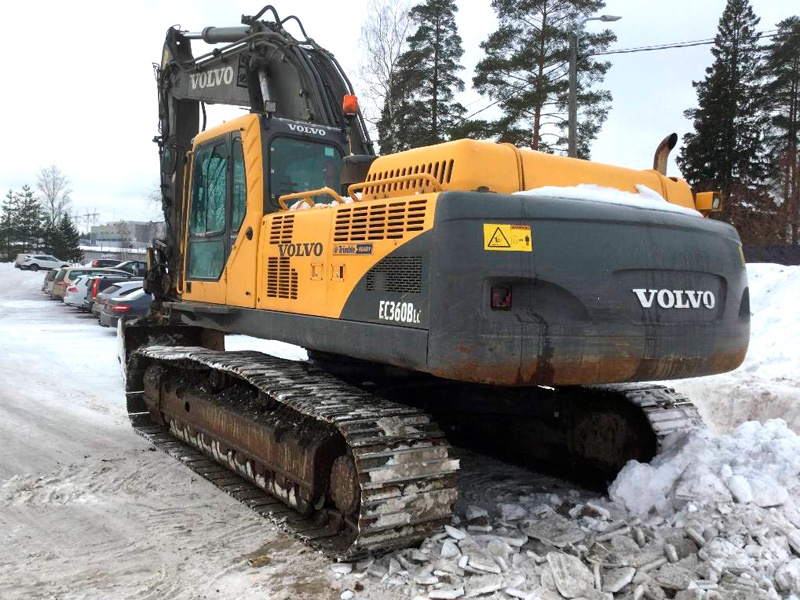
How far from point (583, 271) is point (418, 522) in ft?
5.10

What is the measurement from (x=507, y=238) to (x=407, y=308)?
24.1 inches

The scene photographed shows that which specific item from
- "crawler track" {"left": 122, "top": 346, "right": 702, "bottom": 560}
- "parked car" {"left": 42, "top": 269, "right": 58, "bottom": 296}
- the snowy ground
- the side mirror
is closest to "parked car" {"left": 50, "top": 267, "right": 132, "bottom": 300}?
"parked car" {"left": 42, "top": 269, "right": 58, "bottom": 296}

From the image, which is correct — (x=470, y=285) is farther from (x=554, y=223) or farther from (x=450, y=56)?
(x=450, y=56)

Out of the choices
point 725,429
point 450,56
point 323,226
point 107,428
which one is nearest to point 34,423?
point 107,428

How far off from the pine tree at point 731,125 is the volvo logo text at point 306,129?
3055 centimetres

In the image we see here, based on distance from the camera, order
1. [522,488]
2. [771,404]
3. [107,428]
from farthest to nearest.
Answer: [771,404], [107,428], [522,488]

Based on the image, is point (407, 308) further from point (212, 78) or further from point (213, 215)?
point (212, 78)

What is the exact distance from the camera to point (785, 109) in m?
32.5

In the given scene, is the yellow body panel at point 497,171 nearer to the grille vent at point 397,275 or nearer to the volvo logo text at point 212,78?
the grille vent at point 397,275

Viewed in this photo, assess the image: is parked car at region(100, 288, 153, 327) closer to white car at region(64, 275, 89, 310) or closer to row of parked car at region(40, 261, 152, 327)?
row of parked car at region(40, 261, 152, 327)

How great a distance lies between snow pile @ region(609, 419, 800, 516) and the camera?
4.01 metres

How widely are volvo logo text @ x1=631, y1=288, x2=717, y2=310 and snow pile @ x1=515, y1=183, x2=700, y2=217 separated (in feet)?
1.62

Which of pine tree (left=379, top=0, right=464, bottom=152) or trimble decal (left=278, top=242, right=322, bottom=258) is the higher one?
pine tree (left=379, top=0, right=464, bottom=152)

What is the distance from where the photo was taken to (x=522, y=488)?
508 centimetres
